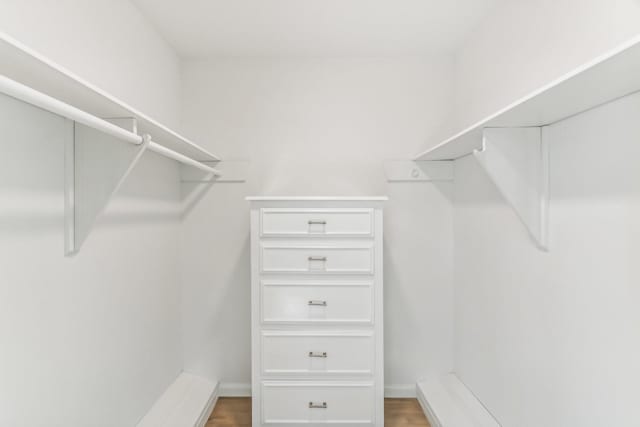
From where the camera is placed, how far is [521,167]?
1524 mm

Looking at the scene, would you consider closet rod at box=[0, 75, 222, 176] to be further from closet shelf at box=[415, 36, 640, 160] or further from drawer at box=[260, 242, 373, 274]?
closet shelf at box=[415, 36, 640, 160]

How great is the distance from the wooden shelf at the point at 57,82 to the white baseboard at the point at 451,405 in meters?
1.88

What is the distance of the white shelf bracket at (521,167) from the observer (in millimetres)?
1516

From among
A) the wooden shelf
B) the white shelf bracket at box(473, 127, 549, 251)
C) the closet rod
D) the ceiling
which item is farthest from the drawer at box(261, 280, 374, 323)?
the ceiling

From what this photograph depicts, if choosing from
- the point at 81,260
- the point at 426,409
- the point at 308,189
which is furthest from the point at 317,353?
the point at 81,260

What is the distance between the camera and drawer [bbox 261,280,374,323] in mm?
2135

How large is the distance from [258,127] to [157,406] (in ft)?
5.42

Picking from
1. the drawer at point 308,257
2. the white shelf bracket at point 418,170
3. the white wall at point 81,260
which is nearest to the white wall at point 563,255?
the white shelf bracket at point 418,170

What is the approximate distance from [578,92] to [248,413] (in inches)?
86.8

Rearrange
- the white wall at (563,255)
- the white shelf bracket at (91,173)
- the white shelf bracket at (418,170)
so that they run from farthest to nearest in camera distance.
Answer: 1. the white shelf bracket at (418,170)
2. the white shelf bracket at (91,173)
3. the white wall at (563,255)

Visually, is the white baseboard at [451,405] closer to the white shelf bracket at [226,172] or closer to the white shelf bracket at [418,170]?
the white shelf bracket at [418,170]

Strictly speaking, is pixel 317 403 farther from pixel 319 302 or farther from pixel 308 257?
pixel 308 257

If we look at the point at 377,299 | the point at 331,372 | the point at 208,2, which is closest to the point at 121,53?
the point at 208,2

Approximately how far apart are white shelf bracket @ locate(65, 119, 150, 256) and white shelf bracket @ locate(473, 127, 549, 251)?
1219 mm
